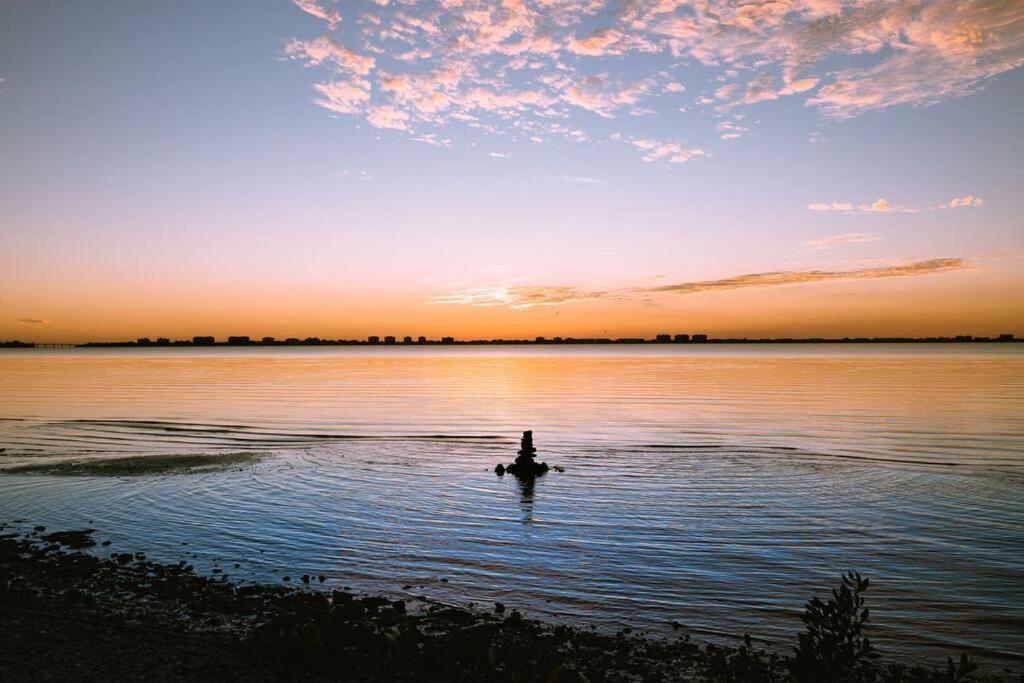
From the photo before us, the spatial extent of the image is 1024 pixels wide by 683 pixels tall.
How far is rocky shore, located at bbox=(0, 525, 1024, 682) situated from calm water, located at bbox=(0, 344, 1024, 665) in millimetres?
1250

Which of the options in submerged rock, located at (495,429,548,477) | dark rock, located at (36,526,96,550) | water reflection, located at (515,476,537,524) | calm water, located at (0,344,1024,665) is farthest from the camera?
submerged rock, located at (495,429,548,477)

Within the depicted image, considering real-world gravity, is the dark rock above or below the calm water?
above

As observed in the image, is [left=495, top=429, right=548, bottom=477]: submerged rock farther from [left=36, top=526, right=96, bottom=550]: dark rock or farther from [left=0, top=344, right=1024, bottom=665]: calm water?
[left=36, top=526, right=96, bottom=550]: dark rock

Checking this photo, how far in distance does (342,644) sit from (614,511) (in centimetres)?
1235

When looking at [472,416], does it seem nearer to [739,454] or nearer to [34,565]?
[739,454]

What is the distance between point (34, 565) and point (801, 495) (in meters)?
22.9

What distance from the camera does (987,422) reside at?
143 feet

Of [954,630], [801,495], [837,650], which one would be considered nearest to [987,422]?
[801,495]

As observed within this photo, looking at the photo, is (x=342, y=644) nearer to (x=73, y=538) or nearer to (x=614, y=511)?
(x=73, y=538)

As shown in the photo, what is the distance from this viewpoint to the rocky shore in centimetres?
945

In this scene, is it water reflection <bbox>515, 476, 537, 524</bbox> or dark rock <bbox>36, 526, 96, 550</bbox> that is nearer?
dark rock <bbox>36, 526, 96, 550</bbox>

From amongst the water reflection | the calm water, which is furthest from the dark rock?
the water reflection

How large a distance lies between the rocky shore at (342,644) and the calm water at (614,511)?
1.25 m

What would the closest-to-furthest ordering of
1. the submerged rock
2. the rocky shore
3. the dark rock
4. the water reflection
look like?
the rocky shore, the dark rock, the water reflection, the submerged rock
